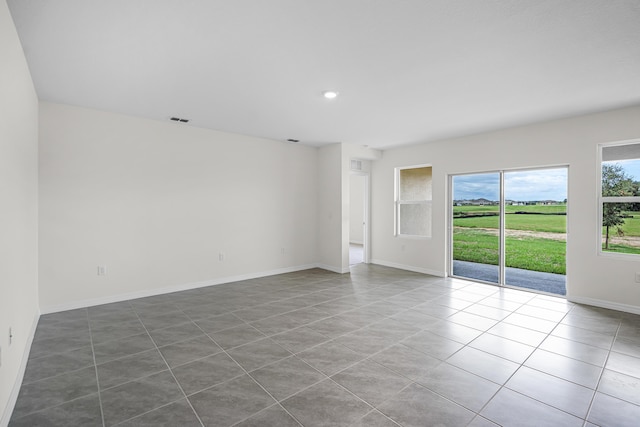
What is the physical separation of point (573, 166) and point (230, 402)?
5180 millimetres

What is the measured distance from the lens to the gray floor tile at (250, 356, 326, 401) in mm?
2242

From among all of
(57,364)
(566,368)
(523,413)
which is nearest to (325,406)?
(523,413)

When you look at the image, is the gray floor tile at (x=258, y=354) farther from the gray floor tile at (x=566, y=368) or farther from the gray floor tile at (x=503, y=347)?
the gray floor tile at (x=566, y=368)

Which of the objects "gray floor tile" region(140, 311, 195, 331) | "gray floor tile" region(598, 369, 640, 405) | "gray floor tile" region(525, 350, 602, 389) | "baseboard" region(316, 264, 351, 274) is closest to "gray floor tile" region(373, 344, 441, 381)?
"gray floor tile" region(525, 350, 602, 389)

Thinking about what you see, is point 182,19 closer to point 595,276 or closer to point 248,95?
point 248,95

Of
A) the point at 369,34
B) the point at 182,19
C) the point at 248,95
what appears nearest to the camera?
the point at 182,19

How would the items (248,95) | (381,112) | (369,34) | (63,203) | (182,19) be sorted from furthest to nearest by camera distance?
(381,112) → (63,203) → (248,95) → (369,34) → (182,19)

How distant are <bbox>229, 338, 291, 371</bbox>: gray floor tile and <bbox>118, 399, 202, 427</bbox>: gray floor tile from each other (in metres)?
0.61

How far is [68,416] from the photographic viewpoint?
6.39 feet

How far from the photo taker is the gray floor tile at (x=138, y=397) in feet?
6.48

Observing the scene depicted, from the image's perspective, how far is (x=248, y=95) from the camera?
140 inches

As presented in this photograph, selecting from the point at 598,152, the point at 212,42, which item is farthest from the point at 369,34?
the point at 598,152

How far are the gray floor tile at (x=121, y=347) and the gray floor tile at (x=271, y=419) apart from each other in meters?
1.53

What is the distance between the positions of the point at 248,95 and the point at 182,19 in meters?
1.46
